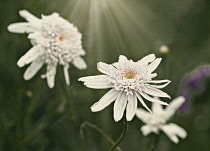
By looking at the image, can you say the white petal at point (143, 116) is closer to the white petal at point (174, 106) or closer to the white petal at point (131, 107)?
the white petal at point (174, 106)

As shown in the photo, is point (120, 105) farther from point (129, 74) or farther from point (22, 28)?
point (22, 28)

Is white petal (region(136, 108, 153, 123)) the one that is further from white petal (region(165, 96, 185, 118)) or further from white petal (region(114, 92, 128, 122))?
white petal (region(114, 92, 128, 122))

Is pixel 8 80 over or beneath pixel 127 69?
over

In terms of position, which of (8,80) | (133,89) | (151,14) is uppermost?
(151,14)

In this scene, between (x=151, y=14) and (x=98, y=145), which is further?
(x=151, y=14)

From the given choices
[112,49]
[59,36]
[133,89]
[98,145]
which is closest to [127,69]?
[133,89]

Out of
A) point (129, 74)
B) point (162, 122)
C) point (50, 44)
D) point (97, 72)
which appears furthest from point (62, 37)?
point (97, 72)

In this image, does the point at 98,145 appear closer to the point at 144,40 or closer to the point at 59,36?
the point at 59,36
